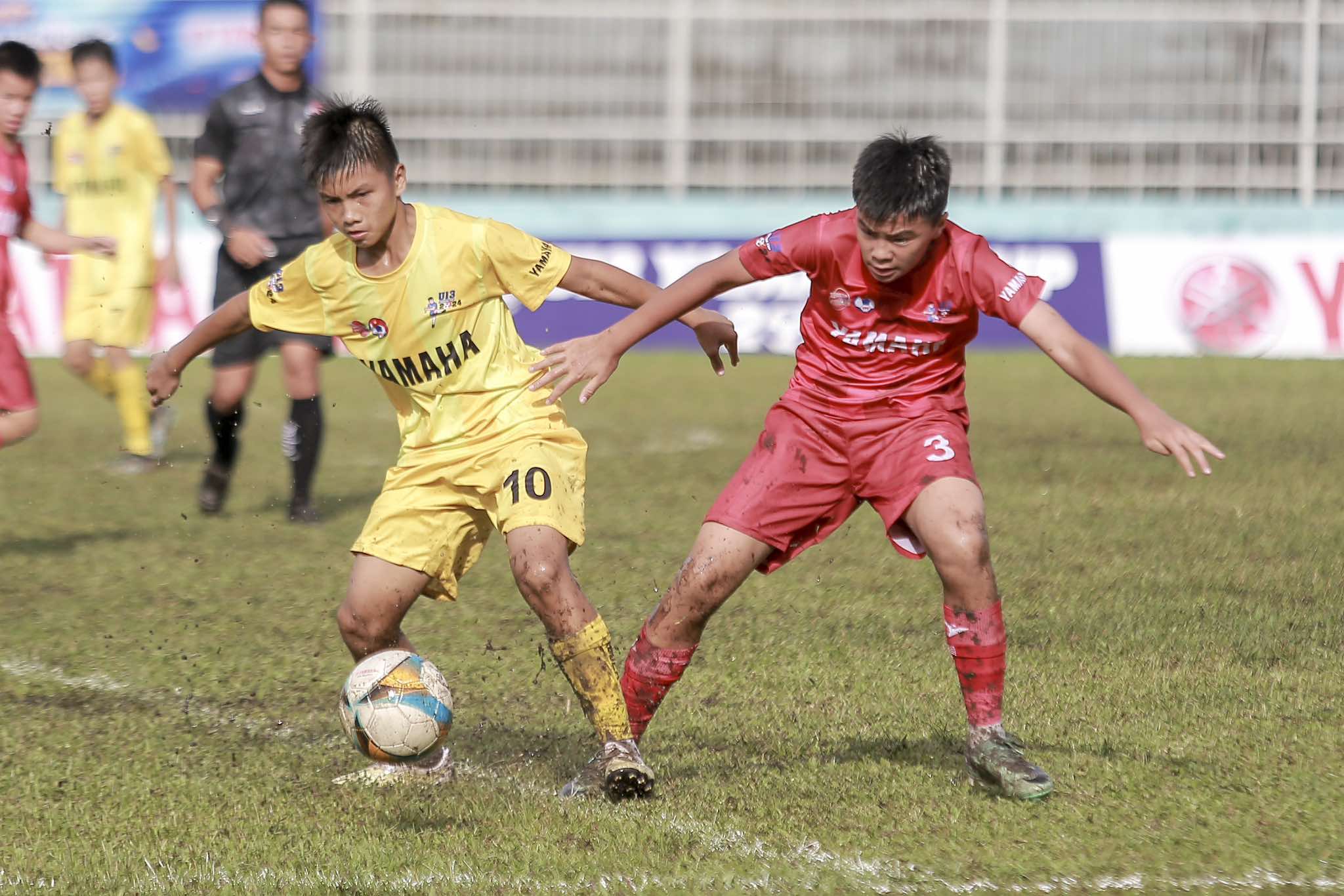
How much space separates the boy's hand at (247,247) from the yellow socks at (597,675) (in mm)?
4053

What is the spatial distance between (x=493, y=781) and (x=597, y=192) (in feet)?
52.5

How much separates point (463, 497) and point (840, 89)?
1601 cm

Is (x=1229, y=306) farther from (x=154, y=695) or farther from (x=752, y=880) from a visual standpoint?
(x=752, y=880)

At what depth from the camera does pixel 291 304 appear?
4.82 m

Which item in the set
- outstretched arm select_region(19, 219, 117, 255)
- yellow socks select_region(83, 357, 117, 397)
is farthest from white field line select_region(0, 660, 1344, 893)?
yellow socks select_region(83, 357, 117, 397)

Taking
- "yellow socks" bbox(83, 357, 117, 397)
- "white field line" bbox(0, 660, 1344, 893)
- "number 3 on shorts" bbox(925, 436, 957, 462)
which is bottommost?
"white field line" bbox(0, 660, 1344, 893)

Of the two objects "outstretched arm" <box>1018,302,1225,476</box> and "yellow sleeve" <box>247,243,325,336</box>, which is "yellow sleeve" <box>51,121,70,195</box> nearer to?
"yellow sleeve" <box>247,243,325,336</box>

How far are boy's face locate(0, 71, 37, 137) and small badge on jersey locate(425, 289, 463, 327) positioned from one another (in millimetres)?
3444

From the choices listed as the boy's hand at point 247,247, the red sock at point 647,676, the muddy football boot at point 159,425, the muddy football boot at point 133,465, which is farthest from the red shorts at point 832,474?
the muddy football boot at point 159,425

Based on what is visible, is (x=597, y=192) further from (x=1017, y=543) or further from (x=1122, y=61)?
(x=1017, y=543)

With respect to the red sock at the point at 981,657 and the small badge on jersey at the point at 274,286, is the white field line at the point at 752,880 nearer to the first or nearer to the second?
the red sock at the point at 981,657

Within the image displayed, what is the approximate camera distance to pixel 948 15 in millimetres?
19656

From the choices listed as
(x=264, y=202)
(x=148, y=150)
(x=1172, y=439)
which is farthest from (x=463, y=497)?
(x=148, y=150)

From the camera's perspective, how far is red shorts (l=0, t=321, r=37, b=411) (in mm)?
6953
